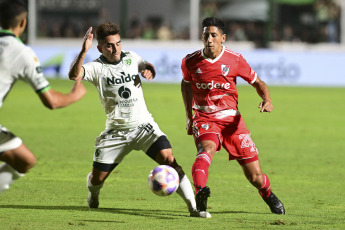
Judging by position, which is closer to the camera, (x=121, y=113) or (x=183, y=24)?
(x=121, y=113)

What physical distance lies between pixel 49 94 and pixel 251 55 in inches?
832

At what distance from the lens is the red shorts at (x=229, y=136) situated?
8.00 m

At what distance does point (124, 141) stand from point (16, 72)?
2088mm

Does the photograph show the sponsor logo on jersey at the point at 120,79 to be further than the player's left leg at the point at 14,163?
Yes

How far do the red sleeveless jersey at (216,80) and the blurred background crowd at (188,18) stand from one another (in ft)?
72.7

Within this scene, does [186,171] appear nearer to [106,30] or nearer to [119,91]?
[119,91]

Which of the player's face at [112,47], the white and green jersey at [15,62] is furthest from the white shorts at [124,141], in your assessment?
the white and green jersey at [15,62]

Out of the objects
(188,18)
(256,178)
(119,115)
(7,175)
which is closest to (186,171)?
(256,178)

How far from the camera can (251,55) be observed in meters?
27.0

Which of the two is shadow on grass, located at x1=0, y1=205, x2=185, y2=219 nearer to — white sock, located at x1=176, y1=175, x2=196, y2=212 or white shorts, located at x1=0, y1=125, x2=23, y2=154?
white sock, located at x1=176, y1=175, x2=196, y2=212

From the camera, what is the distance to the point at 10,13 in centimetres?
622

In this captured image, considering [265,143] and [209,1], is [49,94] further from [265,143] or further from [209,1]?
[209,1]

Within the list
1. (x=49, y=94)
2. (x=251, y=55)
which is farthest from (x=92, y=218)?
(x=251, y=55)

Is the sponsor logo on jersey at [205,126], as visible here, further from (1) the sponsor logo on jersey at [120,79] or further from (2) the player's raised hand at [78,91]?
(2) the player's raised hand at [78,91]
